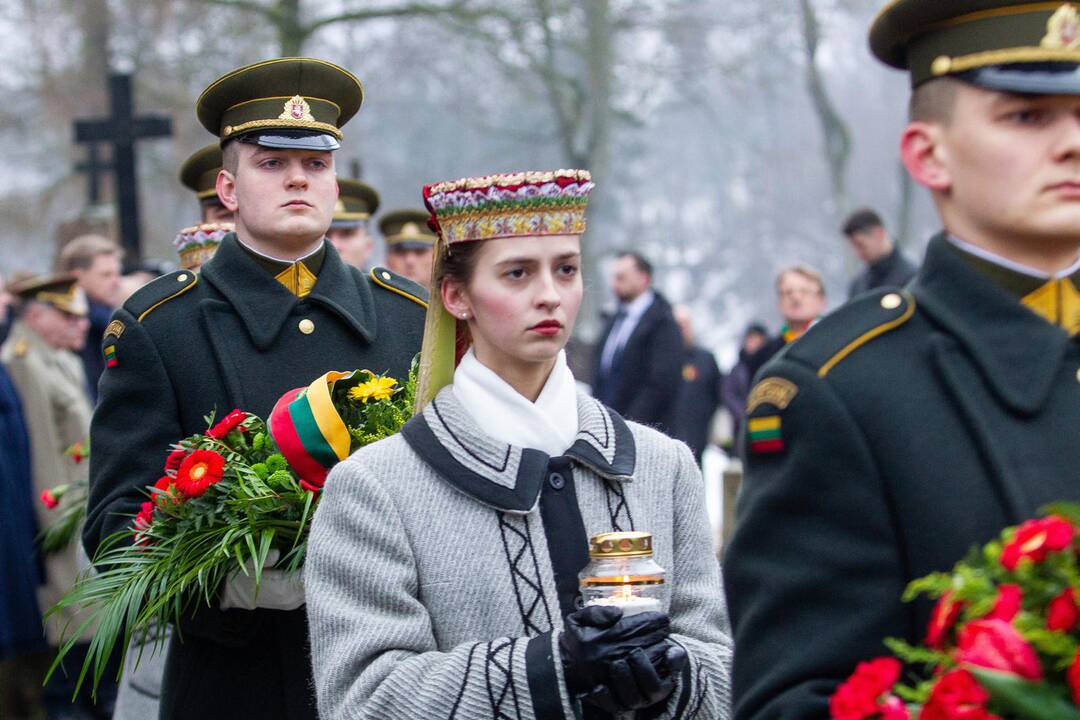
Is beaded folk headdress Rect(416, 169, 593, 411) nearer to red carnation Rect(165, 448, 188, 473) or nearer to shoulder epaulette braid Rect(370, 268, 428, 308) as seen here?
red carnation Rect(165, 448, 188, 473)

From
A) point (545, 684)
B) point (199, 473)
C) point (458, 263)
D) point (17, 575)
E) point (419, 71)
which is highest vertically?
point (419, 71)

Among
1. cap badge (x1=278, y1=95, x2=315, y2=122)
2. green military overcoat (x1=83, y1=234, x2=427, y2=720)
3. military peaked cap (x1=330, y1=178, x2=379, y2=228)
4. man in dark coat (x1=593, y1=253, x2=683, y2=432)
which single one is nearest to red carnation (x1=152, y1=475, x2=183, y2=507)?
green military overcoat (x1=83, y1=234, x2=427, y2=720)

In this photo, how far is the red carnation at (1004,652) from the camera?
2.17 meters

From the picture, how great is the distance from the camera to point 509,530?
340cm

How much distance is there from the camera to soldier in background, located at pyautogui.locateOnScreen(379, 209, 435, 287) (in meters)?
9.48

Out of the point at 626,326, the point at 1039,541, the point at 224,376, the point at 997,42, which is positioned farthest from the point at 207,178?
the point at 626,326

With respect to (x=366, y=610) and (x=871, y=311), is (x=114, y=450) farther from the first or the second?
(x=871, y=311)

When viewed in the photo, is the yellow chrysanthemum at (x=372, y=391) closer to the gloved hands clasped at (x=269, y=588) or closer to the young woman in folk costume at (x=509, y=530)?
the gloved hands clasped at (x=269, y=588)

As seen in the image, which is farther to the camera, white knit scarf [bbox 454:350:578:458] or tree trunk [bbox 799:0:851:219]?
tree trunk [bbox 799:0:851:219]

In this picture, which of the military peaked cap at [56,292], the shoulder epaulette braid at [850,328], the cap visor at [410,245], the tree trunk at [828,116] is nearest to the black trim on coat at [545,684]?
the shoulder epaulette braid at [850,328]

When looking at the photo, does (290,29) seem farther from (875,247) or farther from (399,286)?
(399,286)

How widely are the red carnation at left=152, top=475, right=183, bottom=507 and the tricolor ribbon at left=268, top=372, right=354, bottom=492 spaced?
305 mm

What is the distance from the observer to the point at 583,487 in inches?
138

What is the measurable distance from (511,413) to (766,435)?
94 centimetres
